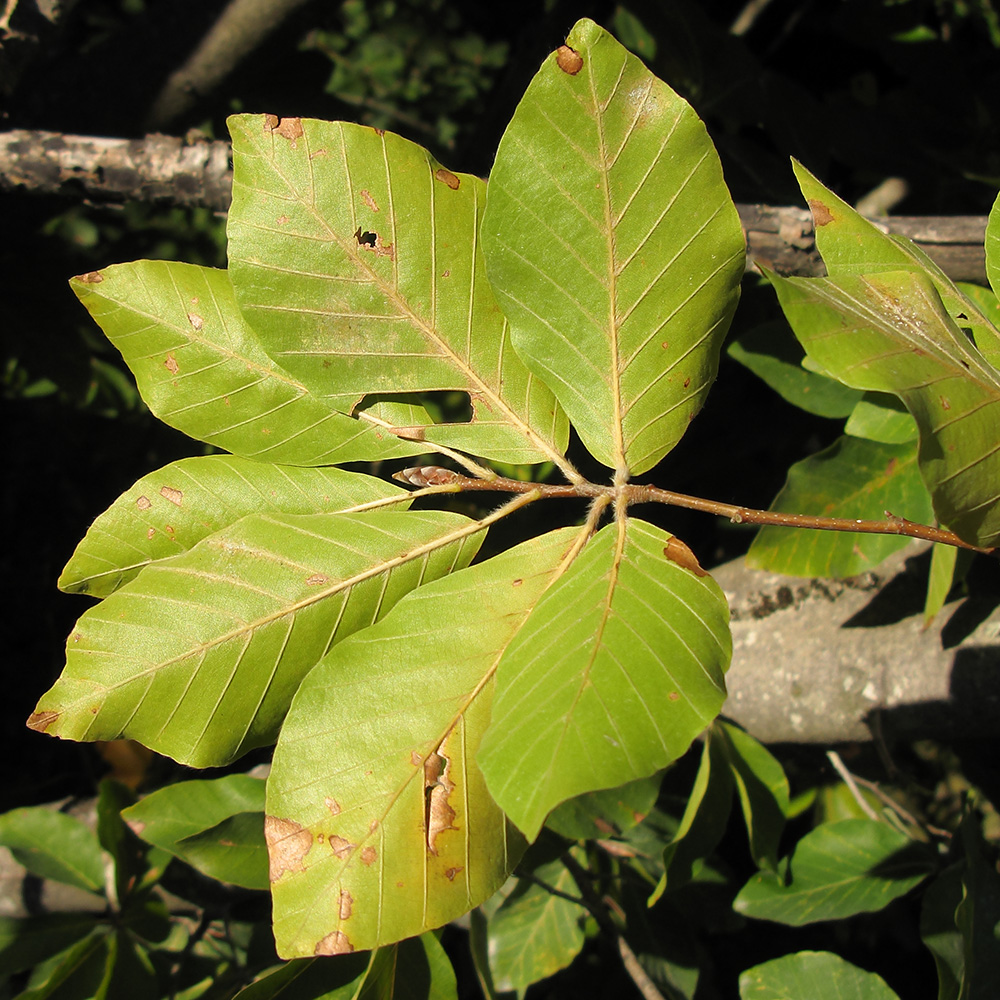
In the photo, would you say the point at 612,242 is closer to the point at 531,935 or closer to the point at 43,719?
the point at 43,719

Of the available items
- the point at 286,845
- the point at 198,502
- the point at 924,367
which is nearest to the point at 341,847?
the point at 286,845

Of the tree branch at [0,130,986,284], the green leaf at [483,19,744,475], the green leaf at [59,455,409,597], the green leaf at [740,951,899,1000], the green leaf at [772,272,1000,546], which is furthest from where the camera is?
the tree branch at [0,130,986,284]

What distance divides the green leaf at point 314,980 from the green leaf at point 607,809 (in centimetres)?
28

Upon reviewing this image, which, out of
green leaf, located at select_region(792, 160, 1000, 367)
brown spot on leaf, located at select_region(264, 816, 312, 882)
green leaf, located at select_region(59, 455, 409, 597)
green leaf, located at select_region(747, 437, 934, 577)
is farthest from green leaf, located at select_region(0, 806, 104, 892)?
green leaf, located at select_region(792, 160, 1000, 367)

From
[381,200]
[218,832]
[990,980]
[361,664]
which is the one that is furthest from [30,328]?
[990,980]

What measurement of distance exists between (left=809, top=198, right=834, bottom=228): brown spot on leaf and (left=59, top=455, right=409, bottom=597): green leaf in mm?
472

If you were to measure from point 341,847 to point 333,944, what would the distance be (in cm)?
7

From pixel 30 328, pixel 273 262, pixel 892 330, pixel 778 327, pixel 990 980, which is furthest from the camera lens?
pixel 30 328

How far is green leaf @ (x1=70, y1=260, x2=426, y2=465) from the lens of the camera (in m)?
0.79

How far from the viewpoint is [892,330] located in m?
0.59

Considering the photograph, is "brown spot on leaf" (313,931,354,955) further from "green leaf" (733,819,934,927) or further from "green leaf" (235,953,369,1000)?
"green leaf" (733,819,934,927)

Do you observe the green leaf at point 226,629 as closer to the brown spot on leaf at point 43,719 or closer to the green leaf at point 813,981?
the brown spot on leaf at point 43,719

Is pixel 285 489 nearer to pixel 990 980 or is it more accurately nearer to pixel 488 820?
pixel 488 820

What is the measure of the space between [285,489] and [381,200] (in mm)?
300
